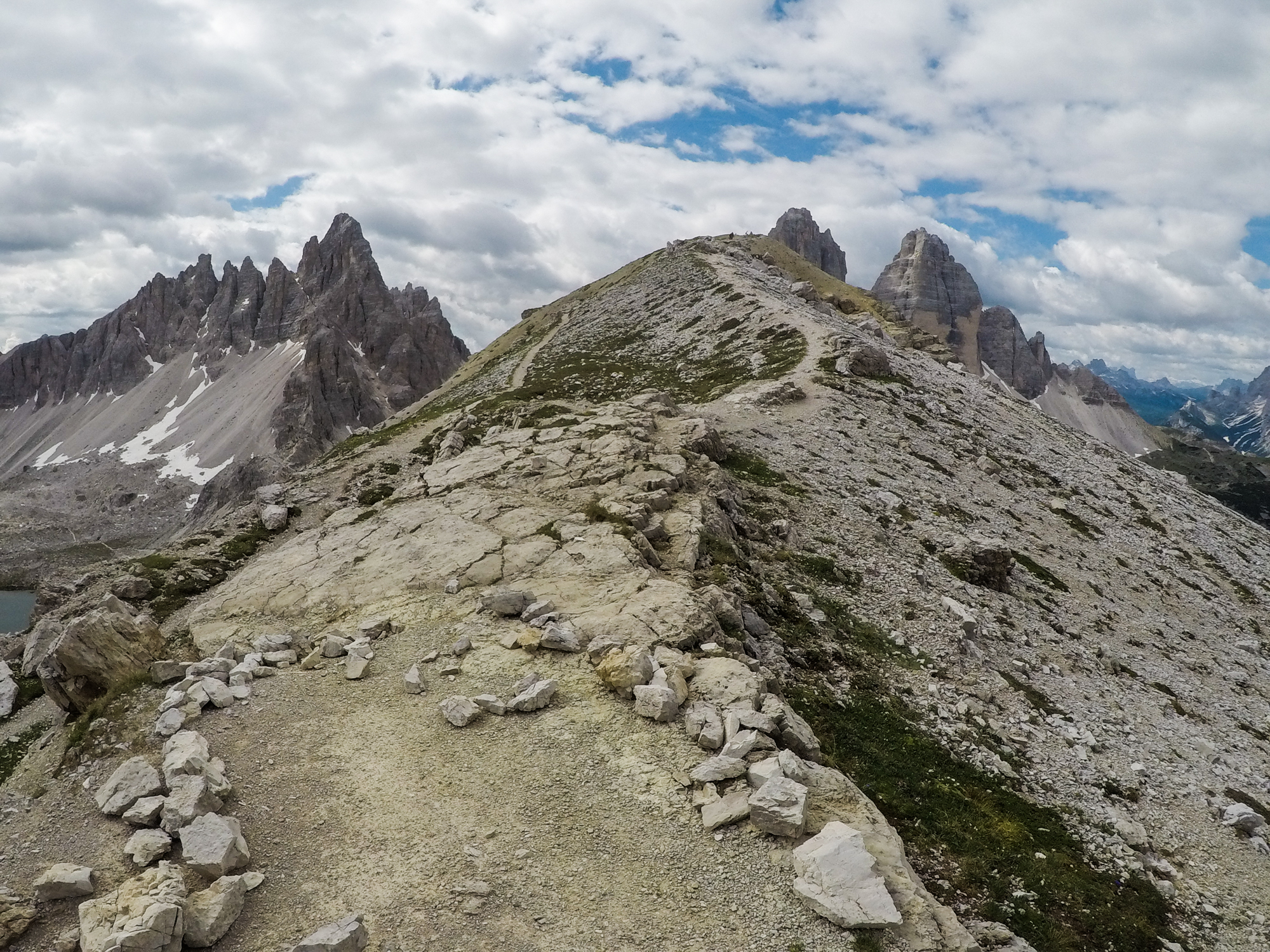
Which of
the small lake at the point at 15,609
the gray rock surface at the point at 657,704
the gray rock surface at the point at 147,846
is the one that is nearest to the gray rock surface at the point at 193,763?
the gray rock surface at the point at 147,846

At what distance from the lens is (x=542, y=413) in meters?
48.3

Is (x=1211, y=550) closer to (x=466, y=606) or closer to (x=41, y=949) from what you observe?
(x=466, y=606)

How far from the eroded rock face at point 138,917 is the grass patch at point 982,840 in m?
13.1

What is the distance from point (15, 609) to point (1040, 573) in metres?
206

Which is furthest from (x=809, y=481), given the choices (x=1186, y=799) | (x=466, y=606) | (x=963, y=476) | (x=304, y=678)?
(x=304, y=678)

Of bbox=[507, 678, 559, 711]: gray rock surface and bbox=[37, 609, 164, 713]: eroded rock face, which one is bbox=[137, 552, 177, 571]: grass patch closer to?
bbox=[37, 609, 164, 713]: eroded rock face

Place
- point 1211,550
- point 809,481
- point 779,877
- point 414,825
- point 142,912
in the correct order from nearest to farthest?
1. point 142,912
2. point 779,877
3. point 414,825
4. point 809,481
5. point 1211,550

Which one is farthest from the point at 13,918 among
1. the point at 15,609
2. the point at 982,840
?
the point at 15,609

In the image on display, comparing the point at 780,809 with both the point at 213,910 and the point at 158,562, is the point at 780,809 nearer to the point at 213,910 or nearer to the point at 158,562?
the point at 213,910

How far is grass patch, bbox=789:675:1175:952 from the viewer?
16.3 meters

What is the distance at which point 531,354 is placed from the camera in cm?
10606

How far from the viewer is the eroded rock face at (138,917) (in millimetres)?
10227

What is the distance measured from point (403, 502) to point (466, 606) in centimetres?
1153

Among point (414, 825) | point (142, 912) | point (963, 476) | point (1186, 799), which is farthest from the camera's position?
point (963, 476)
